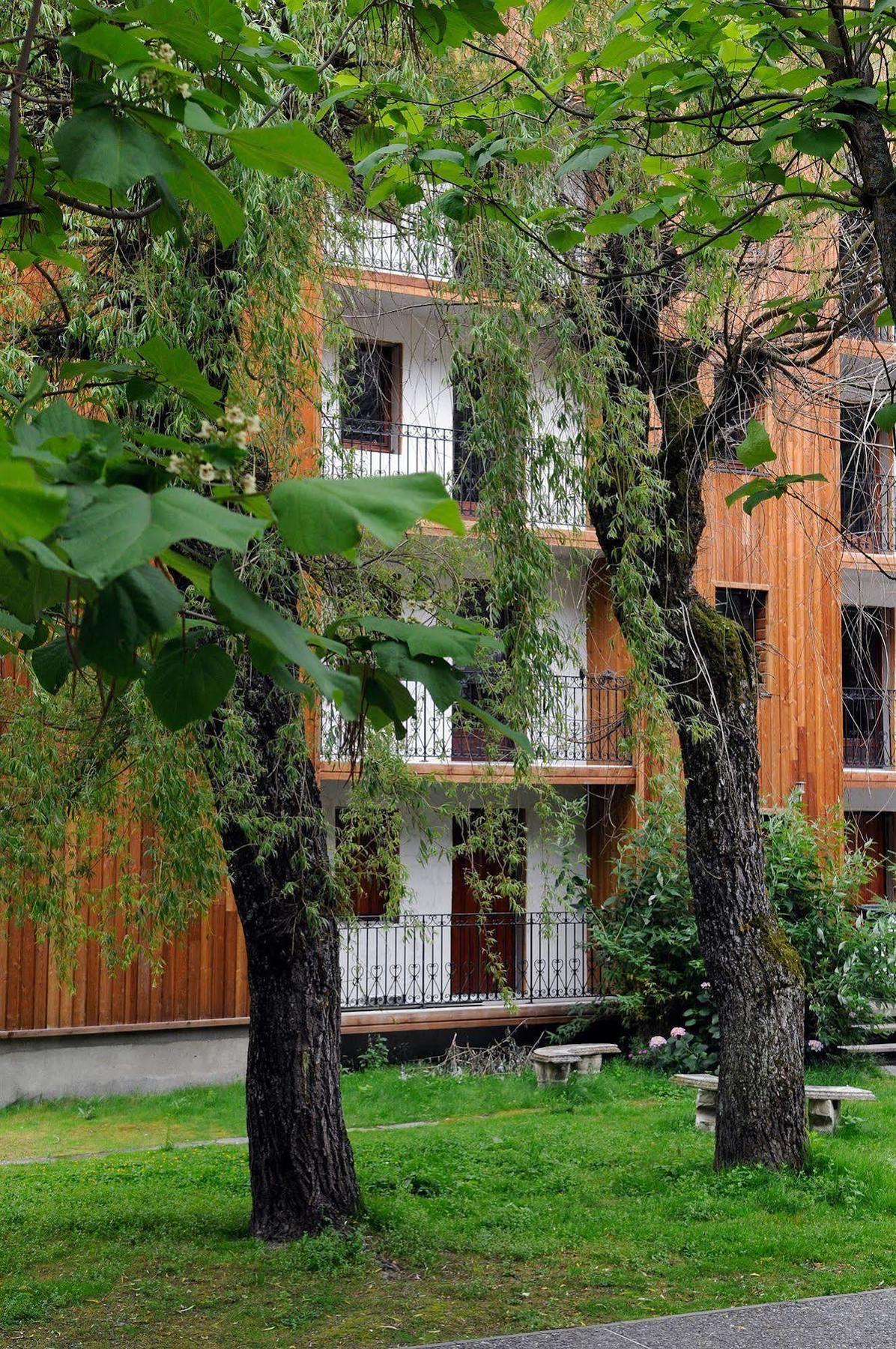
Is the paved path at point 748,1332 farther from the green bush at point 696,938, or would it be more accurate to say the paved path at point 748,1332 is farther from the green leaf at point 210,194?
the green bush at point 696,938

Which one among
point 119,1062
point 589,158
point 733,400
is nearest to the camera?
point 589,158

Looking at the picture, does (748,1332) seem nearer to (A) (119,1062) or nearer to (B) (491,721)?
(B) (491,721)

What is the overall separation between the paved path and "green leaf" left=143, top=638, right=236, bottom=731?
178 inches

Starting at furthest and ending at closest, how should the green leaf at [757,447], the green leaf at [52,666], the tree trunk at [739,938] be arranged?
1. the tree trunk at [739,938]
2. the green leaf at [757,447]
3. the green leaf at [52,666]

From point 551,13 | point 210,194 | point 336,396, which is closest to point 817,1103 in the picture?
point 336,396

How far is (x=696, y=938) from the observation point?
1511cm

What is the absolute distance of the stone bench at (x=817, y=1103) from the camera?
10.9 meters

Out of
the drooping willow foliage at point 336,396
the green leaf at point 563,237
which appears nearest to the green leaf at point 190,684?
the green leaf at point 563,237

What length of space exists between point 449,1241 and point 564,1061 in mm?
6309

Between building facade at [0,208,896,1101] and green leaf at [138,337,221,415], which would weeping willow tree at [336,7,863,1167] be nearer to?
building facade at [0,208,896,1101]

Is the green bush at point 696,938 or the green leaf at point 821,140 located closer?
the green leaf at point 821,140

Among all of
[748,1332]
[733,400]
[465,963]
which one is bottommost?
[748,1332]

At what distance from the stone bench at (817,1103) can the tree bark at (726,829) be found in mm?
1947

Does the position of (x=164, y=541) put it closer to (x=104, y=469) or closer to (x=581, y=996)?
(x=104, y=469)
